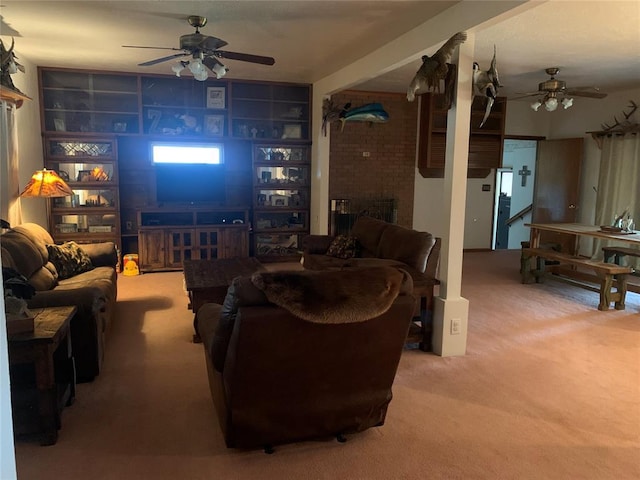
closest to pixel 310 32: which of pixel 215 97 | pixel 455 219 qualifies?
pixel 455 219

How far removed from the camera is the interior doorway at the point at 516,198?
9.16 m

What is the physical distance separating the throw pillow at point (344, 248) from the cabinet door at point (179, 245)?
2.11 meters

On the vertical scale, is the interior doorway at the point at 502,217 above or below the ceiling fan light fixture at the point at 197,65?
below

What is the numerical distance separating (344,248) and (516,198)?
5593 mm

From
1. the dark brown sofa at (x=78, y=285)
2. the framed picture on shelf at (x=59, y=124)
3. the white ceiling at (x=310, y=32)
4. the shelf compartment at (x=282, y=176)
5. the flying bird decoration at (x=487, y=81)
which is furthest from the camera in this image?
the shelf compartment at (x=282, y=176)

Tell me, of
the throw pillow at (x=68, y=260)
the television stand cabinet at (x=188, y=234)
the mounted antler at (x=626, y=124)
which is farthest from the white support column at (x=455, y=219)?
the mounted antler at (x=626, y=124)

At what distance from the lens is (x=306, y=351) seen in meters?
2.09

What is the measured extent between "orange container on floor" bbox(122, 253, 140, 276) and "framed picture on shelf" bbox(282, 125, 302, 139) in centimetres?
274

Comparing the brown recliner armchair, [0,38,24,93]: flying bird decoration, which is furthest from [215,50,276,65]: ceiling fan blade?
the brown recliner armchair

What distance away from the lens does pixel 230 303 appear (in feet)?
6.63

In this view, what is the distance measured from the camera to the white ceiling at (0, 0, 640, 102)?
3.60 meters

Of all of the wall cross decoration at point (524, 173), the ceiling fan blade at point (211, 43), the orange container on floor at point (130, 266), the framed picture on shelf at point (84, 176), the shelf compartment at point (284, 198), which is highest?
the ceiling fan blade at point (211, 43)

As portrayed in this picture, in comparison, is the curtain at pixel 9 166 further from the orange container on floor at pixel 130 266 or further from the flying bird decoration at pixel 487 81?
the flying bird decoration at pixel 487 81

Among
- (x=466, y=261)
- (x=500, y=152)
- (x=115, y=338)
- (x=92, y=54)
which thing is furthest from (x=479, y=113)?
(x=115, y=338)
